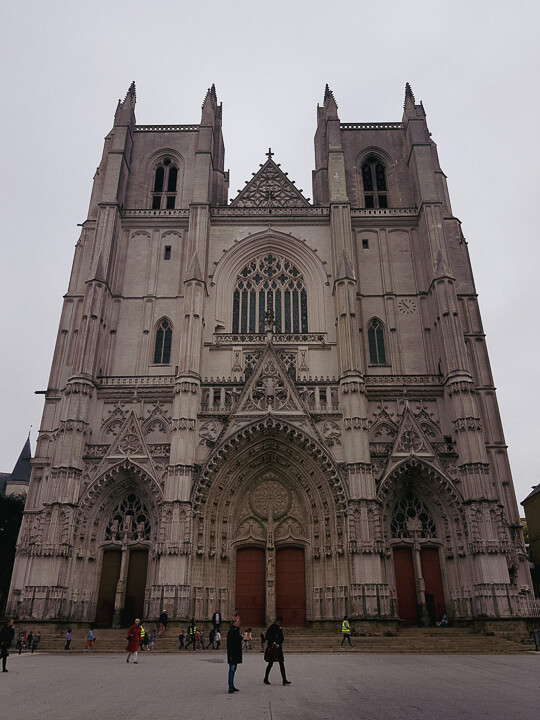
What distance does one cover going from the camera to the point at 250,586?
84.0 feet

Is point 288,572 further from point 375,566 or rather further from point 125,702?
point 125,702

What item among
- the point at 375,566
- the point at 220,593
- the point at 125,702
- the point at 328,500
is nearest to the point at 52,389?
the point at 220,593

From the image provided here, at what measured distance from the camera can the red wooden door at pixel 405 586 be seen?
81.8ft

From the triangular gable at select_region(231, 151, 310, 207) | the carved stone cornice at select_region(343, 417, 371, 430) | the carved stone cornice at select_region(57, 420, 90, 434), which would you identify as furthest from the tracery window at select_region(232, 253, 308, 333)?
the carved stone cornice at select_region(57, 420, 90, 434)

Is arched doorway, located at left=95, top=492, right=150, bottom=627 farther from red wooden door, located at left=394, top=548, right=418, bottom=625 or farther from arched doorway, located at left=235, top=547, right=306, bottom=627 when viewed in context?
red wooden door, located at left=394, top=548, right=418, bottom=625

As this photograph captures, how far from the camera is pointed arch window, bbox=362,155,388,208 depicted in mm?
36312

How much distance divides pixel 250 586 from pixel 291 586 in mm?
1932

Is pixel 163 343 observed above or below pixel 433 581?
above

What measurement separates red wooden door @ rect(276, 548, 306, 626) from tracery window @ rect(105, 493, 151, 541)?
6.55 metres

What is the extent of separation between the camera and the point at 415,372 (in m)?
30.0

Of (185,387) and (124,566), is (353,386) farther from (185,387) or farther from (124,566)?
(124,566)

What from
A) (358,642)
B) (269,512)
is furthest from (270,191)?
(358,642)

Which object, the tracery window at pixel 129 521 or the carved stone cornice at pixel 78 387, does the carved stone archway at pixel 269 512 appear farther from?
the carved stone cornice at pixel 78 387

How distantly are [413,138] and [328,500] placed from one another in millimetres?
24347
